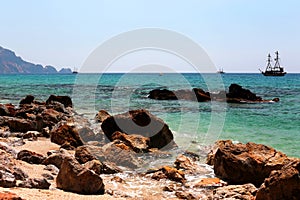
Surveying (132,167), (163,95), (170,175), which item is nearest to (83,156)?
(132,167)

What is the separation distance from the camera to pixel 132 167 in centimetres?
881

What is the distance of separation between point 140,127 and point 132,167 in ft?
11.1

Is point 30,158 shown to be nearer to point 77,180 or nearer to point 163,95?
point 77,180

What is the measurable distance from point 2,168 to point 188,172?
172 inches

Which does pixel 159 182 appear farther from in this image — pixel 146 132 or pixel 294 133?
pixel 294 133

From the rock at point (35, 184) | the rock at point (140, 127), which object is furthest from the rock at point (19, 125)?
the rock at point (35, 184)

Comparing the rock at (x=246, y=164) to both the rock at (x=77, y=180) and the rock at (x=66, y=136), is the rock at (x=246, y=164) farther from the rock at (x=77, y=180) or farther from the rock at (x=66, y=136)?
the rock at (x=66, y=136)

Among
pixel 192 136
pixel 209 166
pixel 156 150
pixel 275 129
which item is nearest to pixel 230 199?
pixel 209 166

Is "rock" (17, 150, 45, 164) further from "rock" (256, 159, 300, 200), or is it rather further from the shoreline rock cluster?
the shoreline rock cluster

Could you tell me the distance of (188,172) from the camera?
28.0ft

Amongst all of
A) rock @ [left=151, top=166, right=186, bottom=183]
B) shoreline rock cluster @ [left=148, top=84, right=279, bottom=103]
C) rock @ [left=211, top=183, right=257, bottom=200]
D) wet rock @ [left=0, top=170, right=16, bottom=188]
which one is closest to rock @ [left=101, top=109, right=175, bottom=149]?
rock @ [left=151, top=166, right=186, bottom=183]

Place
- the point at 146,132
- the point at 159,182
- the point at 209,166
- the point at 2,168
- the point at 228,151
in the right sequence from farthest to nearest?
the point at 146,132 < the point at 209,166 < the point at 228,151 < the point at 159,182 < the point at 2,168

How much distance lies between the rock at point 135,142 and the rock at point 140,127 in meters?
0.77

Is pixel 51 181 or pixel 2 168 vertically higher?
pixel 2 168
